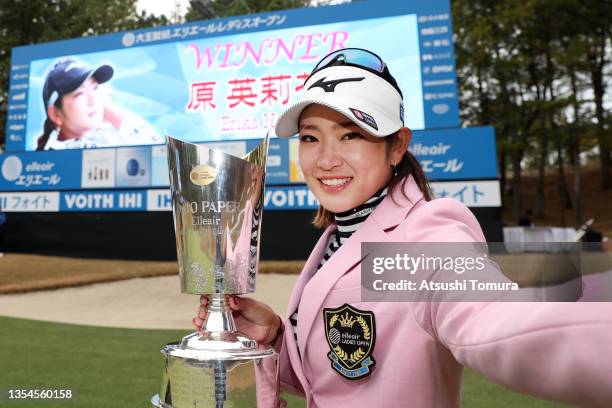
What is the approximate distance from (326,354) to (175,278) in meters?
6.75

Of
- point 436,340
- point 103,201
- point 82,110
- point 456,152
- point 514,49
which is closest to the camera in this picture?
point 436,340

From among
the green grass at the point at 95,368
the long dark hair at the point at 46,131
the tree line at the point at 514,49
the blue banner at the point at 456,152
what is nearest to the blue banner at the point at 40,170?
the long dark hair at the point at 46,131

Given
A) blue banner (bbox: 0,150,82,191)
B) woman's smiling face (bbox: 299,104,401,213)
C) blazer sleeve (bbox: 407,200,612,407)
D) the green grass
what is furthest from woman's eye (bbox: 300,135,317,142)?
blue banner (bbox: 0,150,82,191)

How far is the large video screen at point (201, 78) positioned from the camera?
6.51 m

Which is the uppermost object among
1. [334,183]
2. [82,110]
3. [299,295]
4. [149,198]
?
[82,110]

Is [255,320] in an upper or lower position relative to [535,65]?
lower

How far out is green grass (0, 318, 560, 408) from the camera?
7.91 feet

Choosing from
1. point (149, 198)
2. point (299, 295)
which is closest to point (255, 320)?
point (299, 295)

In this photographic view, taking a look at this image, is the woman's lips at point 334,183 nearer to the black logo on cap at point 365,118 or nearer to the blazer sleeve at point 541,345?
the black logo on cap at point 365,118

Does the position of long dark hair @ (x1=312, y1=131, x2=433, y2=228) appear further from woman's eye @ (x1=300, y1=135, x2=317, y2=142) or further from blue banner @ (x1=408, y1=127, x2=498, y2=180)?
blue banner @ (x1=408, y1=127, x2=498, y2=180)

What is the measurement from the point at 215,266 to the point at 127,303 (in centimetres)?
608

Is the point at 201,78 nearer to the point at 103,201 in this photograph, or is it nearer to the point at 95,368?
the point at 103,201

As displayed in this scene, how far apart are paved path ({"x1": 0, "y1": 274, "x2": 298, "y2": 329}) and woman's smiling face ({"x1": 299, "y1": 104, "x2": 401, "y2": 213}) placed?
4402mm

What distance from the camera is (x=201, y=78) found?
7508mm
